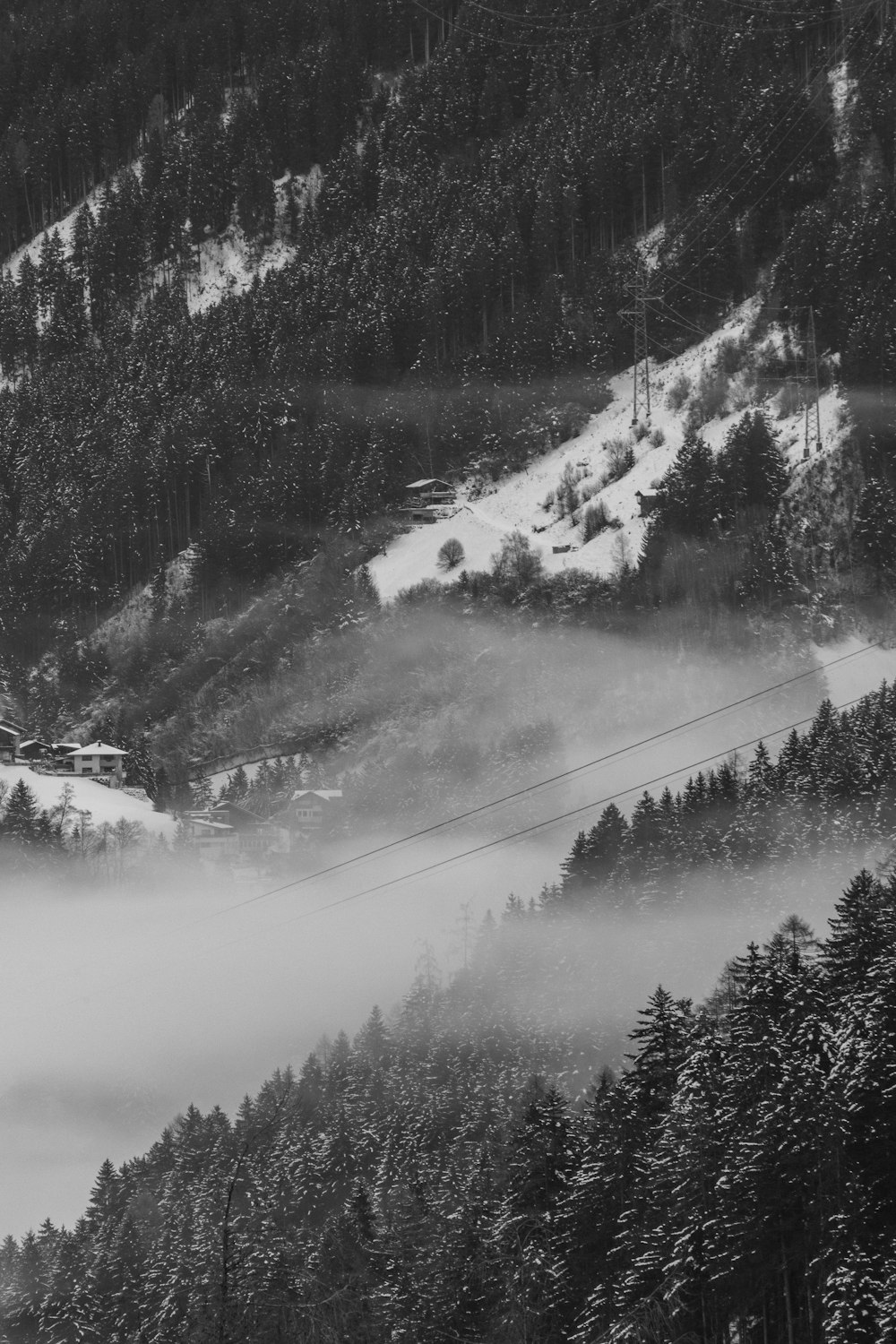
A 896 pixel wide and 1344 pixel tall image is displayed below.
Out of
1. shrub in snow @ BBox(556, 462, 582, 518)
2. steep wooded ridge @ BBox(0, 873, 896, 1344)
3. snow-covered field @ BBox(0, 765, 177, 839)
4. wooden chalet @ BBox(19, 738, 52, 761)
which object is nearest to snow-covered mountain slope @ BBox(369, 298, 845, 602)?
shrub in snow @ BBox(556, 462, 582, 518)

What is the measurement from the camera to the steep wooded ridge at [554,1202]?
40.4 metres

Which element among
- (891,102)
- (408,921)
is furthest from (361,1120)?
(891,102)

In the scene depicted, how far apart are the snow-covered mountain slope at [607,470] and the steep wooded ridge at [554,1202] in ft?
197

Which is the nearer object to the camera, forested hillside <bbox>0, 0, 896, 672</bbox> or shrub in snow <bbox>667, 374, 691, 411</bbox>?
shrub in snow <bbox>667, 374, 691, 411</bbox>

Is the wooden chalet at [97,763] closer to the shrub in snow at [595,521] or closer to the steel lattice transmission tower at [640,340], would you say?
the shrub in snow at [595,521]

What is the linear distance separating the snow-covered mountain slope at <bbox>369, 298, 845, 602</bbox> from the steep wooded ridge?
6004 centimetres

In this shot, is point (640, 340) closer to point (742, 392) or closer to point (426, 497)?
point (742, 392)

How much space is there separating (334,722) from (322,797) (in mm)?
8733

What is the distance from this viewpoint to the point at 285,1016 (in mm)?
103438

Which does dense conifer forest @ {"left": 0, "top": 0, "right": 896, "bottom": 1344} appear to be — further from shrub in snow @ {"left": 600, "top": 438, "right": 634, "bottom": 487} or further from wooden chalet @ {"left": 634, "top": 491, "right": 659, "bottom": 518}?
wooden chalet @ {"left": 634, "top": 491, "right": 659, "bottom": 518}

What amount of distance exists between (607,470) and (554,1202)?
93401 mm

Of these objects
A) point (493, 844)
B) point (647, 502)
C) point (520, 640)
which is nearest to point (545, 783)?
point (493, 844)

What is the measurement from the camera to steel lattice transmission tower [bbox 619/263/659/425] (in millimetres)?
142750

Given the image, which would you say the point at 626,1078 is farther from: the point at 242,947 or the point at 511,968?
the point at 242,947
